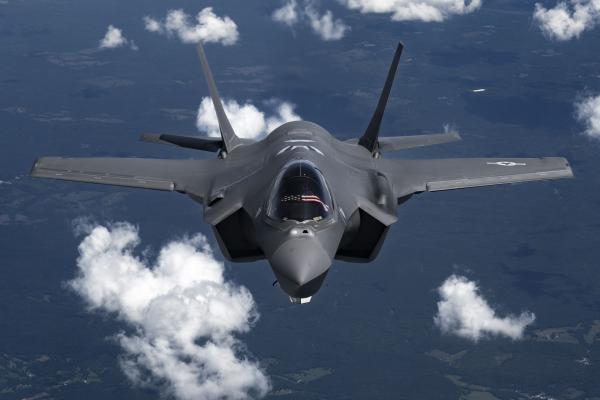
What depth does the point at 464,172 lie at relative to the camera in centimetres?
2625

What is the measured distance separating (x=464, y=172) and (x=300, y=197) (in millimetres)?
9944

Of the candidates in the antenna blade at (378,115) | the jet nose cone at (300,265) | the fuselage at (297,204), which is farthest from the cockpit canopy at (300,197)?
the antenna blade at (378,115)

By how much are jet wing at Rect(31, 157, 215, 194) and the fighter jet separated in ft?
0.12

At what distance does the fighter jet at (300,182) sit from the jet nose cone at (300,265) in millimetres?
27

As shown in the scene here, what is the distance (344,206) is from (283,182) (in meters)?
2.17

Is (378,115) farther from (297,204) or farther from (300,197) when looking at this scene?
(297,204)

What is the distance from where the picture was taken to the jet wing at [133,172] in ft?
80.9

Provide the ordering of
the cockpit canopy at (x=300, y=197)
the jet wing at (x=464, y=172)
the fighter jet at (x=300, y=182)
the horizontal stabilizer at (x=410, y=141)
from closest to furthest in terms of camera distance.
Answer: the fighter jet at (x=300, y=182) → the cockpit canopy at (x=300, y=197) → the jet wing at (x=464, y=172) → the horizontal stabilizer at (x=410, y=141)

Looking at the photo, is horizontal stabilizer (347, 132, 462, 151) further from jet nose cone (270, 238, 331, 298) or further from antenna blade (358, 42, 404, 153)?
jet nose cone (270, 238, 331, 298)

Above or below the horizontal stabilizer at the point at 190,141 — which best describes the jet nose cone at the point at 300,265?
below

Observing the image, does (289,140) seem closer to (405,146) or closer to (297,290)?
(405,146)

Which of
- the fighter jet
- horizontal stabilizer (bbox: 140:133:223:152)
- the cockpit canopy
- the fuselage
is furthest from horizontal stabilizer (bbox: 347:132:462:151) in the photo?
the cockpit canopy

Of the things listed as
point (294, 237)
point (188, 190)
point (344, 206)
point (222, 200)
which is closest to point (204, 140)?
point (188, 190)

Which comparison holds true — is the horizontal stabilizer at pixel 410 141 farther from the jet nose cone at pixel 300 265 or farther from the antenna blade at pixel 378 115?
the jet nose cone at pixel 300 265
